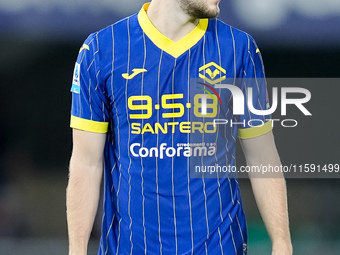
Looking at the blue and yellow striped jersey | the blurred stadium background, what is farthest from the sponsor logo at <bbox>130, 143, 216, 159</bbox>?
the blurred stadium background

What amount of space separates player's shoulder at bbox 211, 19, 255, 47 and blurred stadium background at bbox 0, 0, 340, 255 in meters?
1.46

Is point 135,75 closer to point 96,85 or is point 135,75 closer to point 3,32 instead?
point 96,85

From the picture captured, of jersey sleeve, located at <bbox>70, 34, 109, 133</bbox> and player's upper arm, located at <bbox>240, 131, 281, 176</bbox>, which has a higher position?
jersey sleeve, located at <bbox>70, 34, 109, 133</bbox>

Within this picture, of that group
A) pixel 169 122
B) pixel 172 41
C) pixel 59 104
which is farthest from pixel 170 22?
pixel 59 104

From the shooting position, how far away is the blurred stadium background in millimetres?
3723

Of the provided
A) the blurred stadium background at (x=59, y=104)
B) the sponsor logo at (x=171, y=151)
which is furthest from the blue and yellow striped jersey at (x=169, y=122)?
the blurred stadium background at (x=59, y=104)

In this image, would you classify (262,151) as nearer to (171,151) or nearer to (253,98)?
(253,98)

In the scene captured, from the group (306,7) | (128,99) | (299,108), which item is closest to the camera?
(128,99)

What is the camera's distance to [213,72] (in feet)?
7.13

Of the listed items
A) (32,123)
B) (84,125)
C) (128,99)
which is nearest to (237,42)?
(128,99)

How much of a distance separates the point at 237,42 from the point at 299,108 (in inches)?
83.1

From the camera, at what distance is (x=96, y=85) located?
2.13 meters

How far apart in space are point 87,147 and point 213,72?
442mm

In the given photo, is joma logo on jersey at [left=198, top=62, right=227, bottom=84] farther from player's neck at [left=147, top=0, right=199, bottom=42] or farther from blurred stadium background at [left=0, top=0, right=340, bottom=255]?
blurred stadium background at [left=0, top=0, right=340, bottom=255]
